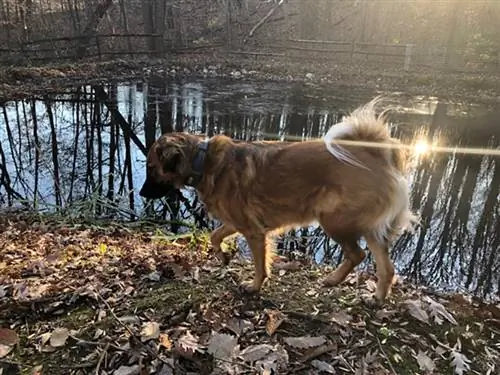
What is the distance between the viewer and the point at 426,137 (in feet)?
39.5

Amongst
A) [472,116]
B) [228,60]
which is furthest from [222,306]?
[228,60]

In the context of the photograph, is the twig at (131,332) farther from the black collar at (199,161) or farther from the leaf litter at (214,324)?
the black collar at (199,161)

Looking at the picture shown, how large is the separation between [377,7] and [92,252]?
27.3 metres

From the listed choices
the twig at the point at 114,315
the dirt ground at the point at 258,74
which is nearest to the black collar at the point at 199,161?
the twig at the point at 114,315

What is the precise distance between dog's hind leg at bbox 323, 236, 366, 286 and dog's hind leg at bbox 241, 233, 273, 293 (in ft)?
1.90

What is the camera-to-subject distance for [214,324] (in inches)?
124

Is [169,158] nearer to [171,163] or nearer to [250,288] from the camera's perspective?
[171,163]

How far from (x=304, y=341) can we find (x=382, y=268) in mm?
1071

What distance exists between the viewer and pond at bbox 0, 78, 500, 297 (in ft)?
21.3

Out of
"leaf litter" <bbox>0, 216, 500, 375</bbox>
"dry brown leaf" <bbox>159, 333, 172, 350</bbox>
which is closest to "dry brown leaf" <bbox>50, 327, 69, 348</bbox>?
"leaf litter" <bbox>0, 216, 500, 375</bbox>

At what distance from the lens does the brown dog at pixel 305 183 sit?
138 inches

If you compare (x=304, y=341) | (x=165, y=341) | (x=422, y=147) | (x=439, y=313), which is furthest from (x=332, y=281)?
(x=422, y=147)

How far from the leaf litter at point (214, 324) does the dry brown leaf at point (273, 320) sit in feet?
0.03

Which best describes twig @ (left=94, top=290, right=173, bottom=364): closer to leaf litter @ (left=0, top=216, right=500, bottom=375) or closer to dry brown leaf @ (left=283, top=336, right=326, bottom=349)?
leaf litter @ (left=0, top=216, right=500, bottom=375)
